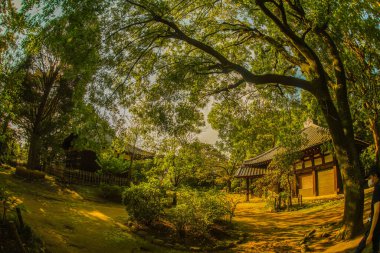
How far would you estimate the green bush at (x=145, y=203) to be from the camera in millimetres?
14445

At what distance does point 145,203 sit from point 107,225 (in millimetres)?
1962

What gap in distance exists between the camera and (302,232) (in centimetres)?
1513

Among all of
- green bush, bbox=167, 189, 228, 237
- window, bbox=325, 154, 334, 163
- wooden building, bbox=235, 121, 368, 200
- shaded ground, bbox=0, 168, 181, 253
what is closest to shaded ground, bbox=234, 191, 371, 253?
green bush, bbox=167, 189, 228, 237

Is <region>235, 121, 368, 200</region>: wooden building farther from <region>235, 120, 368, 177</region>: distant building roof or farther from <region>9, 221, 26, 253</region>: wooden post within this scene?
<region>9, 221, 26, 253</region>: wooden post

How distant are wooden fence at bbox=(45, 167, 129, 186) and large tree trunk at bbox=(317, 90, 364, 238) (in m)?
20.2

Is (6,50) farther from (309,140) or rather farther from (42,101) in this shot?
(309,140)

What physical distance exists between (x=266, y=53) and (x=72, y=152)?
23.1 metres

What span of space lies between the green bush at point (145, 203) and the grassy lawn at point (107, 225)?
81 centimetres

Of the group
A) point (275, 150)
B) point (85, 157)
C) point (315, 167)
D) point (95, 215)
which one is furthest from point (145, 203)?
point (275, 150)

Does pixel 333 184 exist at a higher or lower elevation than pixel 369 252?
higher

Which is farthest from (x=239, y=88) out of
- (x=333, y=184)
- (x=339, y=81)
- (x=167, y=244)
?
(x=333, y=184)

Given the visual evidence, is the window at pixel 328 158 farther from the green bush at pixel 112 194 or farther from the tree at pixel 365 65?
the green bush at pixel 112 194

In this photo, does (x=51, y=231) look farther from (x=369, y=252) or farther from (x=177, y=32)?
(x=369, y=252)

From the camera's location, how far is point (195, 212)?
46.9 feet
